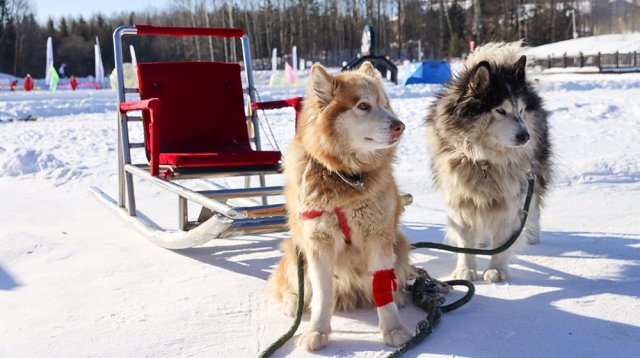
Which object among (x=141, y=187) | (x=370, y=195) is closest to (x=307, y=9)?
(x=141, y=187)

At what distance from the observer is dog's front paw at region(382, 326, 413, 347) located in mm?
2232

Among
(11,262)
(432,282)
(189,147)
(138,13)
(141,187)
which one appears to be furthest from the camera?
(138,13)

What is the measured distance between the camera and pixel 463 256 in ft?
10.6

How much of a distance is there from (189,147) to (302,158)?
2.31 m

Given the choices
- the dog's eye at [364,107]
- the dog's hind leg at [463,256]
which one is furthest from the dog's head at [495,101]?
the dog's eye at [364,107]

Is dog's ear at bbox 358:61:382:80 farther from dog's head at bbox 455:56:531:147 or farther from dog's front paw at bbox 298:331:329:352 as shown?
dog's front paw at bbox 298:331:329:352

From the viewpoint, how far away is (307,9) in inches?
2180

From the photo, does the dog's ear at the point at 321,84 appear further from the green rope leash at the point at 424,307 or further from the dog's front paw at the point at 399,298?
the dog's front paw at the point at 399,298

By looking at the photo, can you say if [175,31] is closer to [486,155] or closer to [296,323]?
[486,155]

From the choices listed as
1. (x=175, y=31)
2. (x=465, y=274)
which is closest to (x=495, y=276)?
(x=465, y=274)

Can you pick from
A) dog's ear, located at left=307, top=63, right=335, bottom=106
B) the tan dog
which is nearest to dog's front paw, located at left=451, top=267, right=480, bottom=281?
the tan dog

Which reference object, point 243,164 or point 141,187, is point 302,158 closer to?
point 243,164

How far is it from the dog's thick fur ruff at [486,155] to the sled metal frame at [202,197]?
3.30 feet

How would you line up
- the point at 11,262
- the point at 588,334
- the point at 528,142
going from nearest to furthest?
1. the point at 588,334
2. the point at 528,142
3. the point at 11,262
